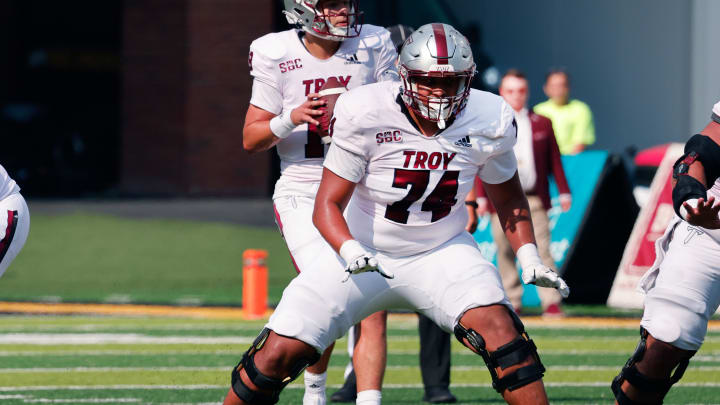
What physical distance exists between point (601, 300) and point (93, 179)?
13116 millimetres

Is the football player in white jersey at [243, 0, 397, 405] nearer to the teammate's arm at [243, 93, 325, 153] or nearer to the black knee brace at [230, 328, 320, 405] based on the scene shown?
the teammate's arm at [243, 93, 325, 153]

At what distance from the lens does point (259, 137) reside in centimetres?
622

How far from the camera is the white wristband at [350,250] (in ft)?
16.3

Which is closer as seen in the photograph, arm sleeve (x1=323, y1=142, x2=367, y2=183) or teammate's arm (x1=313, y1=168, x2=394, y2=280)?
teammate's arm (x1=313, y1=168, x2=394, y2=280)

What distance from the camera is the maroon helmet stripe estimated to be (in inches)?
204

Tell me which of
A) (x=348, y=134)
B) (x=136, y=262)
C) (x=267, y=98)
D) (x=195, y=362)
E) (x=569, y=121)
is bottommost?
(x=136, y=262)

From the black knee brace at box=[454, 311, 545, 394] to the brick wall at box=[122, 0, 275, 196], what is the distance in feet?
51.0

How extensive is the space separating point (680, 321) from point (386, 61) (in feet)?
6.16

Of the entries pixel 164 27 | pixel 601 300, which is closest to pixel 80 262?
pixel 601 300

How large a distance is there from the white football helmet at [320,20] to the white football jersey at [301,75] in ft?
0.38

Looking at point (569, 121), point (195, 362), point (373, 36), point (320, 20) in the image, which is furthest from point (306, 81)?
point (569, 121)

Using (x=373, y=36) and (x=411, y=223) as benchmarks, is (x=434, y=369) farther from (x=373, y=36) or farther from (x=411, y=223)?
(x=411, y=223)

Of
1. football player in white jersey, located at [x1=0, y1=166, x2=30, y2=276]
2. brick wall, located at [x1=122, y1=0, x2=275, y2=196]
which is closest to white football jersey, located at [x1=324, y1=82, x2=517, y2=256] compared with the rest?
football player in white jersey, located at [x1=0, y1=166, x2=30, y2=276]

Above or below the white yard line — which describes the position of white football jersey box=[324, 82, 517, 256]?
above
